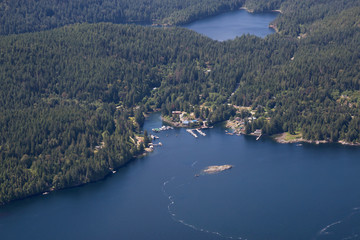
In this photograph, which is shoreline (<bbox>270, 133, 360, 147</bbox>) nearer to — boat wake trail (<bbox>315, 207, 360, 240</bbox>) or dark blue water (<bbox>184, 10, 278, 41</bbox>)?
boat wake trail (<bbox>315, 207, 360, 240</bbox>)

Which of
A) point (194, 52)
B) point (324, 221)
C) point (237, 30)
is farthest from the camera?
point (237, 30)

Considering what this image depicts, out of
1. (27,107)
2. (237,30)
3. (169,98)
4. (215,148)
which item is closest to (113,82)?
(169,98)

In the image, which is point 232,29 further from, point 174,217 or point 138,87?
point 174,217

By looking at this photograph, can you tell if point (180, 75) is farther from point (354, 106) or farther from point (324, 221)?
point (324, 221)

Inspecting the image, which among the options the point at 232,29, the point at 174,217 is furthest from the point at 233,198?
the point at 232,29

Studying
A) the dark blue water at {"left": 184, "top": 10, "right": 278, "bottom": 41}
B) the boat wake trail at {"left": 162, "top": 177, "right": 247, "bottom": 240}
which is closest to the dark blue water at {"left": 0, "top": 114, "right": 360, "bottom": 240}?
the boat wake trail at {"left": 162, "top": 177, "right": 247, "bottom": 240}

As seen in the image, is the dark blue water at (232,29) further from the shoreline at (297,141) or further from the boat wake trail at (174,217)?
the boat wake trail at (174,217)

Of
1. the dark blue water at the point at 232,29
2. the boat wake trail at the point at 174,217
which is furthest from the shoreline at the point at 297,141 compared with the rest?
the dark blue water at the point at 232,29
